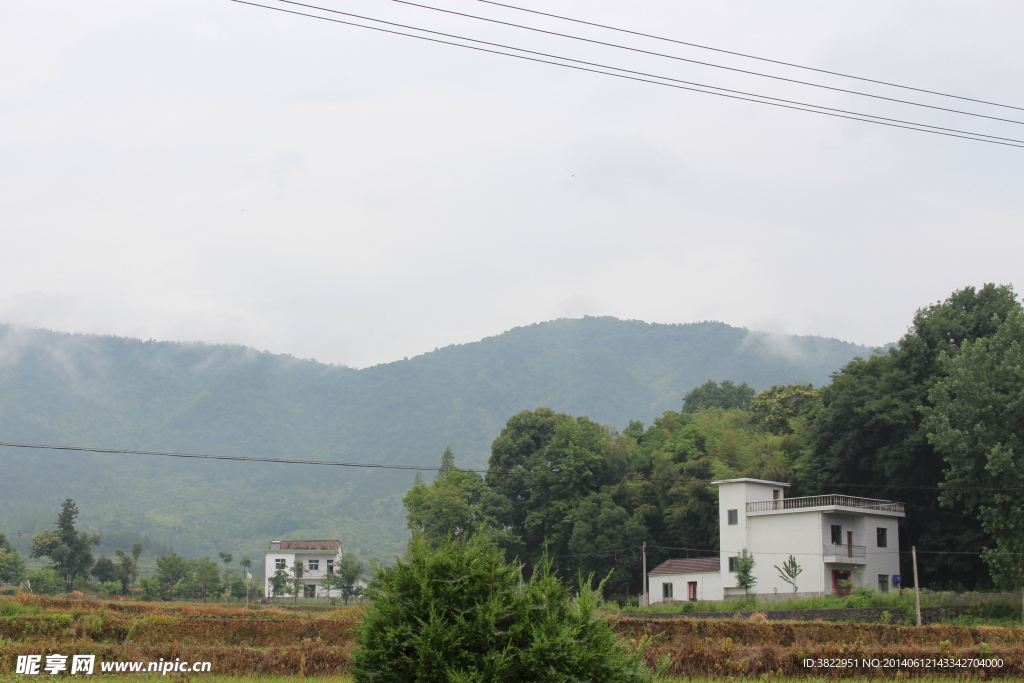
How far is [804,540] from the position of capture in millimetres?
44250

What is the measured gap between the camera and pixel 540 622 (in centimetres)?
957

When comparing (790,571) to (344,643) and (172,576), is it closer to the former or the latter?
(344,643)

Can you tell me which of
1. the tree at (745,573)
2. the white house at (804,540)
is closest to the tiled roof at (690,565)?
the white house at (804,540)

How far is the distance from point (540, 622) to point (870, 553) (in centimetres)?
4026

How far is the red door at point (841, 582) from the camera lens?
141 feet

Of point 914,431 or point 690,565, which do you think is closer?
point 914,431

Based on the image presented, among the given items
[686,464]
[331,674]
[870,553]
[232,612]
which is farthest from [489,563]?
[686,464]

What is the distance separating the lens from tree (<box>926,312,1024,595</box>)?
36125 mm

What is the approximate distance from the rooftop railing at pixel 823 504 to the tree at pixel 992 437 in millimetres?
6218

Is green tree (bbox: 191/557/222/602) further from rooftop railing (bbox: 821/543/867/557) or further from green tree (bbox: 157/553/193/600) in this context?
rooftop railing (bbox: 821/543/867/557)

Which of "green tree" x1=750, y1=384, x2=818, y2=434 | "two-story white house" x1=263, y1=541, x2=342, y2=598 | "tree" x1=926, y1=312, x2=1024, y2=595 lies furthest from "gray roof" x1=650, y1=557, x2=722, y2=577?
"two-story white house" x1=263, y1=541, x2=342, y2=598

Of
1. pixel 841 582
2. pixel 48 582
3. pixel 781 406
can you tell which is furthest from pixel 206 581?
pixel 841 582

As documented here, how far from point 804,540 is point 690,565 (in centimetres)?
791

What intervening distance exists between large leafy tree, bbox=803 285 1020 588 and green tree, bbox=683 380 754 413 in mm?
64905
